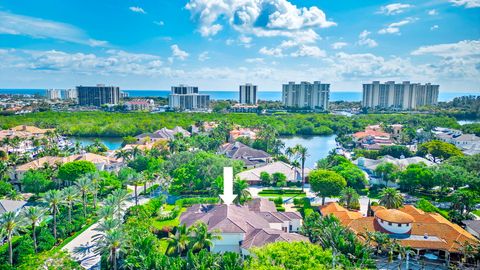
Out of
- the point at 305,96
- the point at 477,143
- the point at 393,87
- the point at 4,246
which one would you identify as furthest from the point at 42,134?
the point at 393,87

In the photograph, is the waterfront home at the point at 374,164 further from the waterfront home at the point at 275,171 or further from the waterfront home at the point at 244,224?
the waterfront home at the point at 244,224

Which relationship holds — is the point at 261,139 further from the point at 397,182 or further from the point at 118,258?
the point at 118,258

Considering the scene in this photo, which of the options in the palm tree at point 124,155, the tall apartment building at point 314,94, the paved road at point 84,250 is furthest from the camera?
the tall apartment building at point 314,94

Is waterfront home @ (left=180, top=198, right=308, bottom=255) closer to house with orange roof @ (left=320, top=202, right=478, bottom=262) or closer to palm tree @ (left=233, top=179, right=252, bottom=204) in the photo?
palm tree @ (left=233, top=179, right=252, bottom=204)

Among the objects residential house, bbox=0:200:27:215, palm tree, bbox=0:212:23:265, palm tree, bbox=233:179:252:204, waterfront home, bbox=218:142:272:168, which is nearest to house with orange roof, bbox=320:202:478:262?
palm tree, bbox=233:179:252:204

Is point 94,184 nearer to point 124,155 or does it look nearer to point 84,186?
point 84,186

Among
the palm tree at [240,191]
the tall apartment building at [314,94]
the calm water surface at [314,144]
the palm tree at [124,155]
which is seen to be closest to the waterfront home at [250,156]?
the calm water surface at [314,144]
